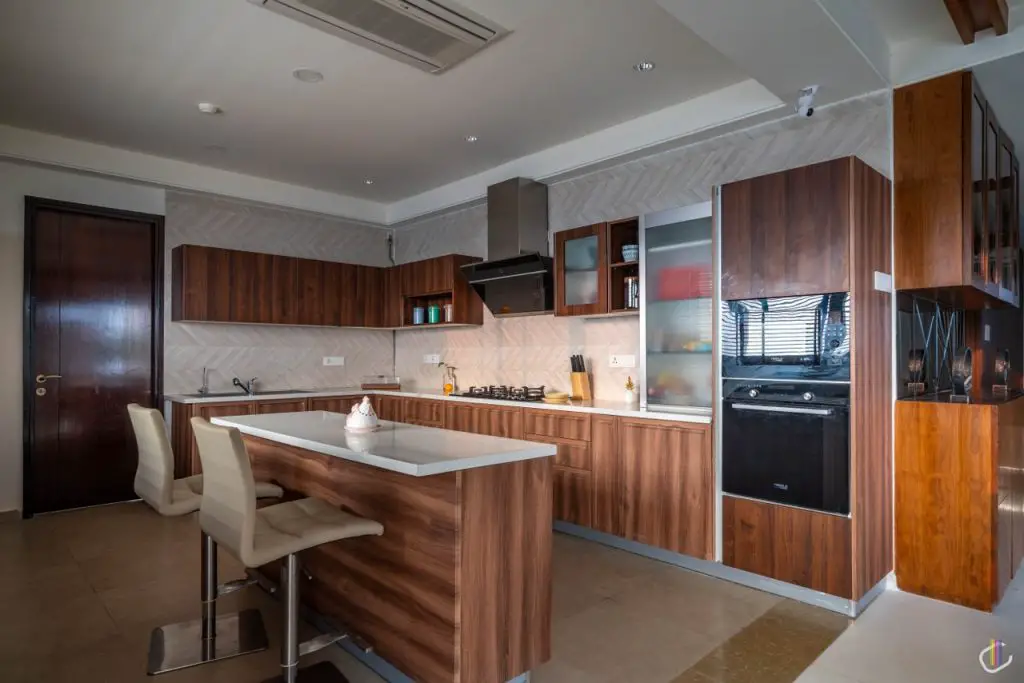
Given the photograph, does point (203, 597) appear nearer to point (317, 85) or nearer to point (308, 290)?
point (317, 85)

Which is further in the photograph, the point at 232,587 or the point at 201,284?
the point at 201,284

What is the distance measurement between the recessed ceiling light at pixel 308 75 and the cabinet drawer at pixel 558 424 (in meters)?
2.60

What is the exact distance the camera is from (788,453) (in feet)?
10.2

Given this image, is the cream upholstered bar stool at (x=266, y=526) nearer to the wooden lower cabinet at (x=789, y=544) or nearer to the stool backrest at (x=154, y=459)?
the stool backrest at (x=154, y=459)

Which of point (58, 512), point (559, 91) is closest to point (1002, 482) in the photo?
point (559, 91)

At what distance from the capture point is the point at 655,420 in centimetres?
366

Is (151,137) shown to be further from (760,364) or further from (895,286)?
(895,286)

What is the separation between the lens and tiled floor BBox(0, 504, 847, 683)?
2.43 metres

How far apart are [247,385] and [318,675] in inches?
158

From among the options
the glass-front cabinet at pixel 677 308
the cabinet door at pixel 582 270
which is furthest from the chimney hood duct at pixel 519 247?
the glass-front cabinet at pixel 677 308

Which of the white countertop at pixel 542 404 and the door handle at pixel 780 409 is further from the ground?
the door handle at pixel 780 409

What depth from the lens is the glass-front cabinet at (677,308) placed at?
3674 mm

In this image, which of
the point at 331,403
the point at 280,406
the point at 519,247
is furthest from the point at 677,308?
the point at 280,406

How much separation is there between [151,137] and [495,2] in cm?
331
